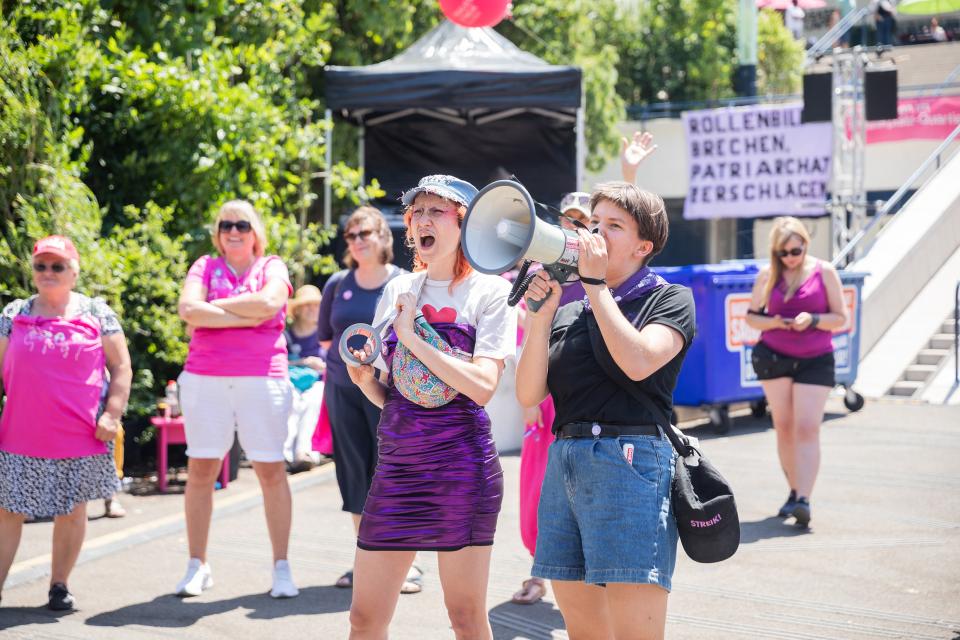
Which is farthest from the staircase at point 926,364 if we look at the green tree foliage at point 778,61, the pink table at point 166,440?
the green tree foliage at point 778,61

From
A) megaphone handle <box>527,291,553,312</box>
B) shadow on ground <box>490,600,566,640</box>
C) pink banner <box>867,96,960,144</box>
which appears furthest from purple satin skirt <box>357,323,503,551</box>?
pink banner <box>867,96,960,144</box>

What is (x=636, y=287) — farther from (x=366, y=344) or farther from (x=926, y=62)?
(x=926, y=62)

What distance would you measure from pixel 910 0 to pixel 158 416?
59.4 feet

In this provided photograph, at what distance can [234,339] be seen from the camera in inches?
222

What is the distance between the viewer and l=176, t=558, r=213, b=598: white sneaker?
18.5 feet

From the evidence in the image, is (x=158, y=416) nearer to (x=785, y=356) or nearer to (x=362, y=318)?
(x=362, y=318)

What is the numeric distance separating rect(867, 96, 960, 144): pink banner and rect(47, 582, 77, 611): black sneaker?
21103 millimetres

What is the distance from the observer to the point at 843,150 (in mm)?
17141

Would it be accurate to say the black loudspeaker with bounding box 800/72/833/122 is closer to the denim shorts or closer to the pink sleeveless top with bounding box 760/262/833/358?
the pink sleeveless top with bounding box 760/262/833/358

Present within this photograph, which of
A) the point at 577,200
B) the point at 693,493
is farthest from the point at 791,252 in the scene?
the point at 693,493

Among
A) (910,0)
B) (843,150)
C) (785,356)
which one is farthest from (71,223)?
(910,0)

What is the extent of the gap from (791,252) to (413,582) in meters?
3.26

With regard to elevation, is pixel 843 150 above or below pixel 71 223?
above

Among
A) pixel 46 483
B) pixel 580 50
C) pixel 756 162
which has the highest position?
pixel 580 50
